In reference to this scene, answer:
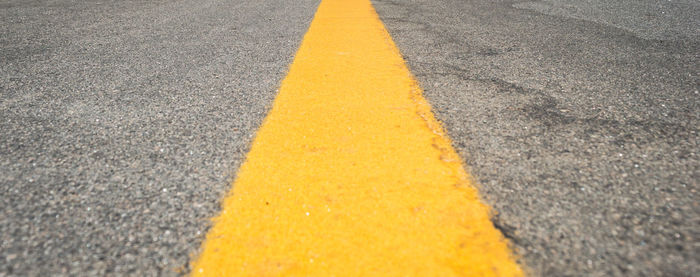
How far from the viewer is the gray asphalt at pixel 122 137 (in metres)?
0.98

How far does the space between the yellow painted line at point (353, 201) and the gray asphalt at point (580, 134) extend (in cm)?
9

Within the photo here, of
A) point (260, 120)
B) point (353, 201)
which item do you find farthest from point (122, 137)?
point (353, 201)

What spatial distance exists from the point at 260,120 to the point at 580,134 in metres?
1.17

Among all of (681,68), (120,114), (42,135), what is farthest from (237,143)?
(681,68)

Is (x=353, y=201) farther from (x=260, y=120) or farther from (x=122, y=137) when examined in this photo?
(x=122, y=137)

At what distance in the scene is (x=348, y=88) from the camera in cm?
200

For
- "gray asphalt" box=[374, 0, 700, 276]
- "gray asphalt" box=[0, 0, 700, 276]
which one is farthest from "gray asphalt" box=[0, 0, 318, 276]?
"gray asphalt" box=[374, 0, 700, 276]

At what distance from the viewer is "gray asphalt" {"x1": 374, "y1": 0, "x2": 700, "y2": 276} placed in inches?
37.9

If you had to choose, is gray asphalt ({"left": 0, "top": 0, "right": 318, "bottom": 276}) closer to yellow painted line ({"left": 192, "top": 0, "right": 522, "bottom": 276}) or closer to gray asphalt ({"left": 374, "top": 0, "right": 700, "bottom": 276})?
yellow painted line ({"left": 192, "top": 0, "right": 522, "bottom": 276})

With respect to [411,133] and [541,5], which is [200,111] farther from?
[541,5]

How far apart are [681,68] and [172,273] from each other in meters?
2.60

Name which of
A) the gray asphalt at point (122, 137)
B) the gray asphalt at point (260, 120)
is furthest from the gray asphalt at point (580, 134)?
the gray asphalt at point (122, 137)

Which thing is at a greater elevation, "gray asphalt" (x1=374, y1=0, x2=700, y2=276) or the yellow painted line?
"gray asphalt" (x1=374, y1=0, x2=700, y2=276)

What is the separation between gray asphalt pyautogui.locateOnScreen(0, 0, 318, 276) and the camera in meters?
0.98
